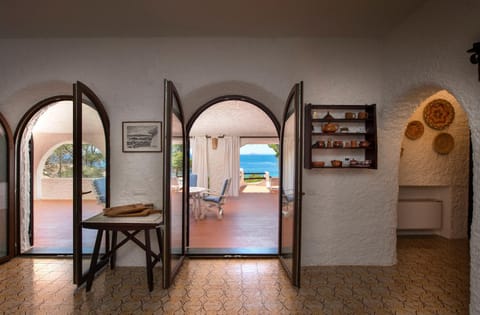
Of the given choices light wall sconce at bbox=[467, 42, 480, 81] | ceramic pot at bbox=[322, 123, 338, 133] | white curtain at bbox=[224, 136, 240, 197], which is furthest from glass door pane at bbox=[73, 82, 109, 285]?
white curtain at bbox=[224, 136, 240, 197]

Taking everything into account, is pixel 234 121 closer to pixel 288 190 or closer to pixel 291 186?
pixel 288 190

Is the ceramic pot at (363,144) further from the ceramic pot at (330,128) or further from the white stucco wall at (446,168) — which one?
the white stucco wall at (446,168)

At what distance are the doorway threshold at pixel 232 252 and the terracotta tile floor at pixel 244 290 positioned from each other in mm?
93

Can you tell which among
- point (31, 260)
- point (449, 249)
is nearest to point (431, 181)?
point (449, 249)

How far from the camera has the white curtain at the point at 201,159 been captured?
30.7 ft

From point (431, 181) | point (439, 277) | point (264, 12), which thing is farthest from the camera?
point (431, 181)

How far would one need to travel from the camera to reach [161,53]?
10.2 ft

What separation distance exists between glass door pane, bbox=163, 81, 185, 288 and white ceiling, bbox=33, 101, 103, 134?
90 cm

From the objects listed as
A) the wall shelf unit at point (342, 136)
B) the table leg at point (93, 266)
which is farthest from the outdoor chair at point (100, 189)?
the wall shelf unit at point (342, 136)

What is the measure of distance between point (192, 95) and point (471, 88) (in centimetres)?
256

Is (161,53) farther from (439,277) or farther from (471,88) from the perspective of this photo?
(439,277)

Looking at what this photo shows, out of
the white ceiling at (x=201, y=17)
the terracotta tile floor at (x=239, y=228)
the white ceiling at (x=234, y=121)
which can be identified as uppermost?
the white ceiling at (x=201, y=17)

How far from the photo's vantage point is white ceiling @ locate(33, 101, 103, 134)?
9.38 ft

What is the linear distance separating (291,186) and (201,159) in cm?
679
